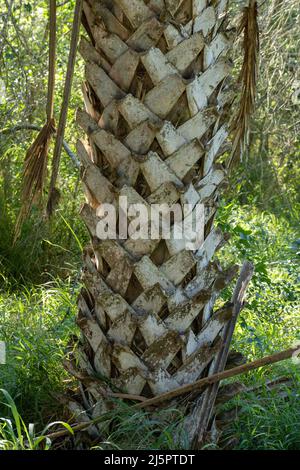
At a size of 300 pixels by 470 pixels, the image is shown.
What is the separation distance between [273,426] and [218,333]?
0.42 m

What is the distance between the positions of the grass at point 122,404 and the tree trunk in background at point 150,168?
0.54 feet

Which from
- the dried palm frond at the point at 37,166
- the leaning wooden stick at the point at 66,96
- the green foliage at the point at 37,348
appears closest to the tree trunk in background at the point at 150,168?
the leaning wooden stick at the point at 66,96

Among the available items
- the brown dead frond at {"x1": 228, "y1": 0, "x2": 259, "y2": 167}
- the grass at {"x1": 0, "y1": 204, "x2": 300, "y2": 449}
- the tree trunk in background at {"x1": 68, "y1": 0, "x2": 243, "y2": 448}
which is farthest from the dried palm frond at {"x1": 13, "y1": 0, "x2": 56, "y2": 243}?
the brown dead frond at {"x1": 228, "y1": 0, "x2": 259, "y2": 167}

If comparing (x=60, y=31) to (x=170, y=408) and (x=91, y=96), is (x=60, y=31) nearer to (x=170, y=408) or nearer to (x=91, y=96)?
(x=91, y=96)

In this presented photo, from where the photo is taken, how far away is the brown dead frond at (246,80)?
3.58 m

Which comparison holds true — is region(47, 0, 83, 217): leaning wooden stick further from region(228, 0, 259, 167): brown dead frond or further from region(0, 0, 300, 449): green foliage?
region(228, 0, 259, 167): brown dead frond

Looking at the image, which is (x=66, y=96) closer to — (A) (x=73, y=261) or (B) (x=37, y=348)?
(B) (x=37, y=348)

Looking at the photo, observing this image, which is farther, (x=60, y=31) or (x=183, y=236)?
(x=60, y=31)

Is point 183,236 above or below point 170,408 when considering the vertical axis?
above

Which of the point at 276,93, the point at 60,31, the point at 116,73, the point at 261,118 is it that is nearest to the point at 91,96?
the point at 116,73

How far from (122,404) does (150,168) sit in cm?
84

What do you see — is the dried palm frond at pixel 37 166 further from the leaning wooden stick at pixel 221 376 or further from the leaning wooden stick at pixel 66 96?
the leaning wooden stick at pixel 221 376

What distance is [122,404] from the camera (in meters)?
2.99
